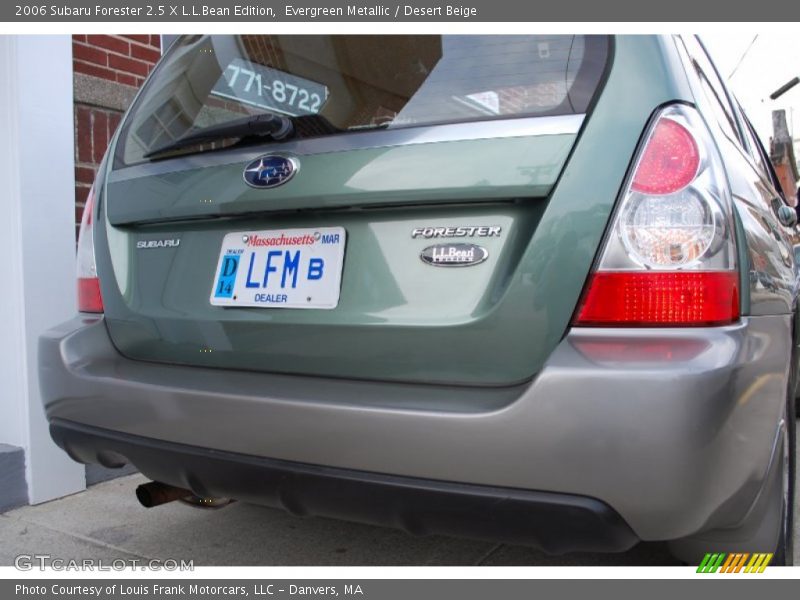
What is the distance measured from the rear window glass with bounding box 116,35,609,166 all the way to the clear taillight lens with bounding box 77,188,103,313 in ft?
0.73

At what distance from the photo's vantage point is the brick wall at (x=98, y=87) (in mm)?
3074

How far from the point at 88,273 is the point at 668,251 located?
156 cm

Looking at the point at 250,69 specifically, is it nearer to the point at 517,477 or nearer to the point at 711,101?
the point at 711,101

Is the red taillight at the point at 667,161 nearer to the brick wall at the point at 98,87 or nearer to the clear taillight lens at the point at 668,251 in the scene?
the clear taillight lens at the point at 668,251

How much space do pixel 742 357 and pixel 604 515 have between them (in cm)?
40

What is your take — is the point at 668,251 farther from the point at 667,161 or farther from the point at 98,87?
the point at 98,87

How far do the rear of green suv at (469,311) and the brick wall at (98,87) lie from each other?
4.84 ft

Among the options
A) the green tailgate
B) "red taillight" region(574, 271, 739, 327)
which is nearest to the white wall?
the green tailgate

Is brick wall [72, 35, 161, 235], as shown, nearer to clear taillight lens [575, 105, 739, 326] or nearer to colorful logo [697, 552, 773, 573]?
clear taillight lens [575, 105, 739, 326]

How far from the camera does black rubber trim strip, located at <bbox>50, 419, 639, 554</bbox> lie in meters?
1.34

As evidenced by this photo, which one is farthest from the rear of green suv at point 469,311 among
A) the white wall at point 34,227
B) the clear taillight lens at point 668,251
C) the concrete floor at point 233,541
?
the white wall at point 34,227

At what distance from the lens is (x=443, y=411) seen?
141cm

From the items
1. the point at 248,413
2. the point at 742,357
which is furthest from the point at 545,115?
the point at 248,413

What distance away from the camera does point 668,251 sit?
1.39 meters
